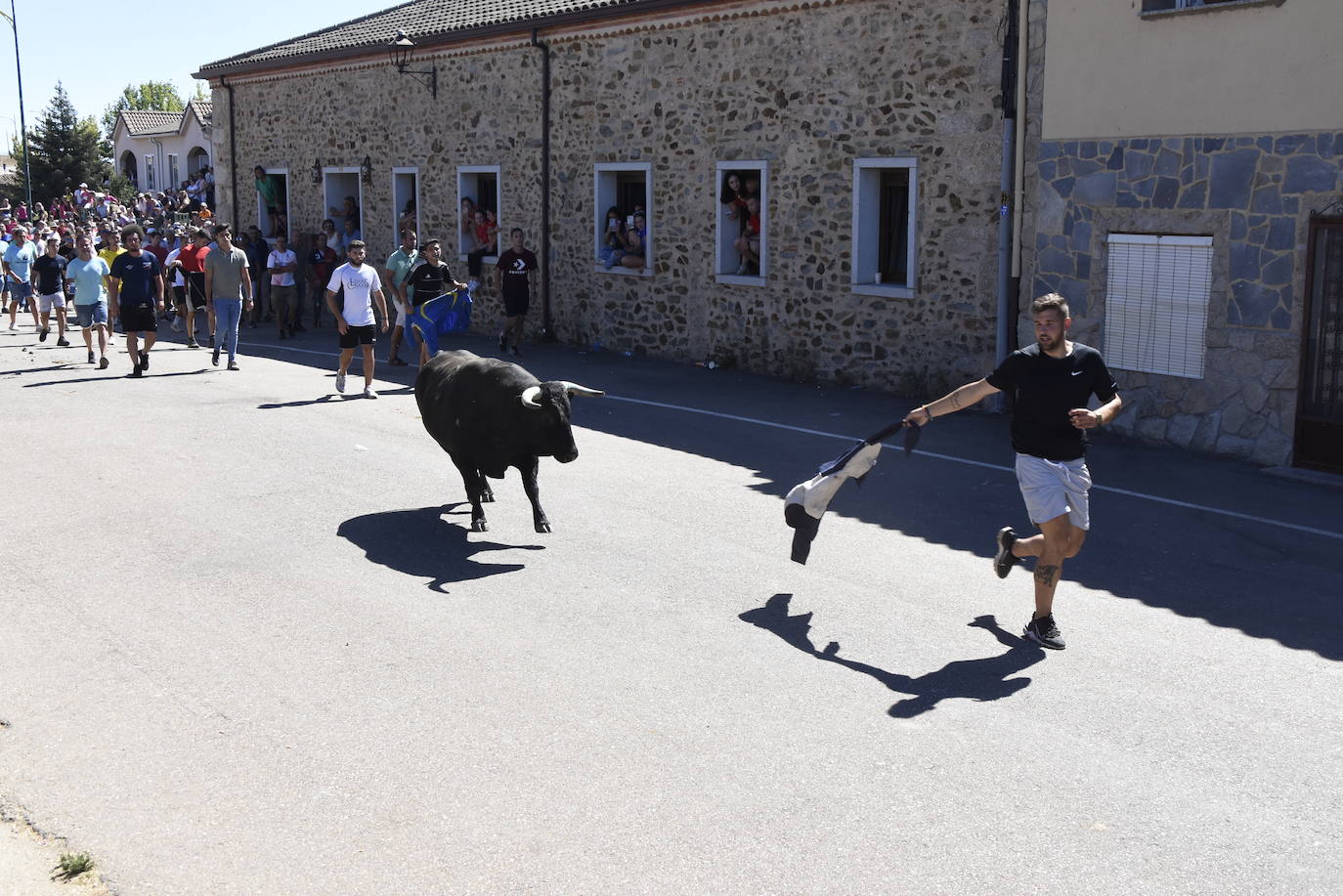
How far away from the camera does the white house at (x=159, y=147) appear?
70562 mm

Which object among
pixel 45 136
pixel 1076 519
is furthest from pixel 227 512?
pixel 45 136

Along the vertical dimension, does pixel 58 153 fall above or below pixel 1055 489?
above

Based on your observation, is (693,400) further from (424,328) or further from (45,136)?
(45,136)

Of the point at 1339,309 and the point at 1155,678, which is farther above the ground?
the point at 1339,309

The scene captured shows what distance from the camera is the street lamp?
909 inches

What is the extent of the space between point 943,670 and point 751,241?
12528 millimetres

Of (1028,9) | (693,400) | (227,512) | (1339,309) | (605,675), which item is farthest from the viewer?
(693,400)

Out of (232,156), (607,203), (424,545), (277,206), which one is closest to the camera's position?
(424,545)

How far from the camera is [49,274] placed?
19938 mm

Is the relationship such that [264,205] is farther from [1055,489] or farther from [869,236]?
[1055,489]

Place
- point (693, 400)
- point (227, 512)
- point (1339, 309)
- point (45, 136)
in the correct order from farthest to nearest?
1. point (45, 136)
2. point (693, 400)
3. point (1339, 309)
4. point (227, 512)

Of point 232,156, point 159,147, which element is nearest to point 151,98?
point 159,147

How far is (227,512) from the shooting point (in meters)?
9.53

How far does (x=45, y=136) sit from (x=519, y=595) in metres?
60.7
